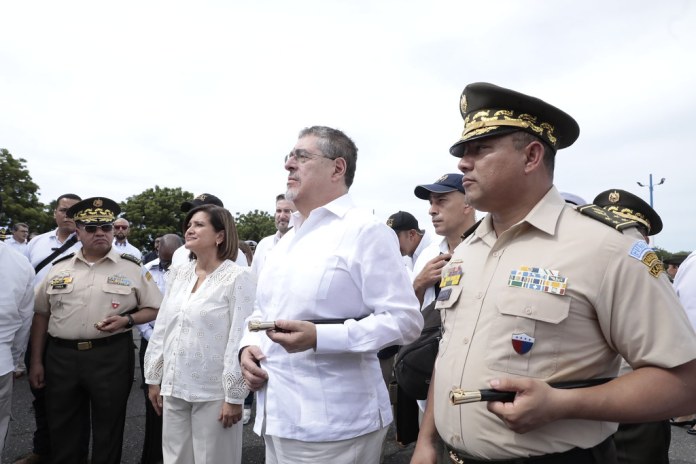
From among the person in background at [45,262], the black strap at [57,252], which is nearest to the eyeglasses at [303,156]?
the person in background at [45,262]

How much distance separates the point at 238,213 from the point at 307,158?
4788 cm

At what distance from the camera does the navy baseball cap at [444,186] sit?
12.0 ft

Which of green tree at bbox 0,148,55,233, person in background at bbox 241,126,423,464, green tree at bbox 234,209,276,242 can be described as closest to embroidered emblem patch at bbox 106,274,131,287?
person in background at bbox 241,126,423,464

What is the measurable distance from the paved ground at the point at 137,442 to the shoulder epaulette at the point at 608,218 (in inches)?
148

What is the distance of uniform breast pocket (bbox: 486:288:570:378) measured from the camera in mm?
1529

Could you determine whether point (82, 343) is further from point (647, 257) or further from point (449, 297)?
point (647, 257)

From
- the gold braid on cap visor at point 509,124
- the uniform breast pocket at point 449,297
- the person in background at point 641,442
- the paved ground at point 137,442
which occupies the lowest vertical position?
the paved ground at point 137,442

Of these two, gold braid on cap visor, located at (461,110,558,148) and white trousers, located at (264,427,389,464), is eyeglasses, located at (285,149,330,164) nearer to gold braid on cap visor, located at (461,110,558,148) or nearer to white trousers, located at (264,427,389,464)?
gold braid on cap visor, located at (461,110,558,148)

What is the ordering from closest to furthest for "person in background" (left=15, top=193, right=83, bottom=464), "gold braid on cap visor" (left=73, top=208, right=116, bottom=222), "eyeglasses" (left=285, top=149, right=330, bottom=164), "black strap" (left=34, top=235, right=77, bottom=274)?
"eyeglasses" (left=285, top=149, right=330, bottom=164) → "gold braid on cap visor" (left=73, top=208, right=116, bottom=222) → "person in background" (left=15, top=193, right=83, bottom=464) → "black strap" (left=34, top=235, right=77, bottom=274)

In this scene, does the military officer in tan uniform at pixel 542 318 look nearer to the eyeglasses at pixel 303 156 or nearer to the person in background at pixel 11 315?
the eyeglasses at pixel 303 156

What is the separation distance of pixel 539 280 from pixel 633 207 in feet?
7.46

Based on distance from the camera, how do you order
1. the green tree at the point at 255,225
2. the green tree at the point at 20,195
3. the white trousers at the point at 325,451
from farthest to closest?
the green tree at the point at 255,225, the green tree at the point at 20,195, the white trousers at the point at 325,451

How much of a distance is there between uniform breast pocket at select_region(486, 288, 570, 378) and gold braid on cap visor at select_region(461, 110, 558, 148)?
1.97 feet

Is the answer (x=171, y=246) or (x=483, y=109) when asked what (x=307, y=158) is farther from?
(x=171, y=246)
